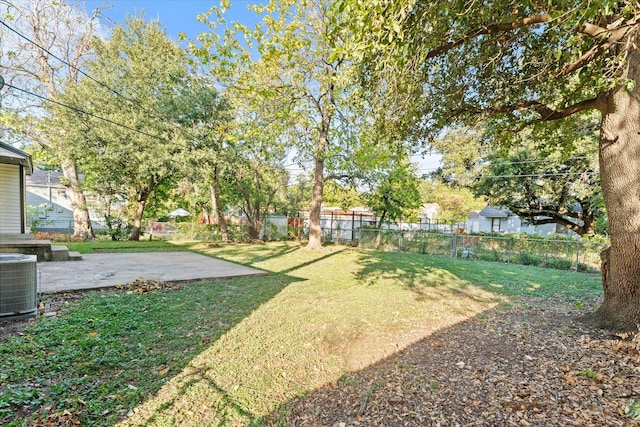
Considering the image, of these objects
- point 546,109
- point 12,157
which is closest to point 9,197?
point 12,157

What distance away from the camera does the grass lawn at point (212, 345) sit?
91.7 inches

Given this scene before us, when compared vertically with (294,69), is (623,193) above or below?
below

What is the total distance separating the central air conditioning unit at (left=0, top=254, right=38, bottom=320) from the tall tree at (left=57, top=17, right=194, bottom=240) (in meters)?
9.83

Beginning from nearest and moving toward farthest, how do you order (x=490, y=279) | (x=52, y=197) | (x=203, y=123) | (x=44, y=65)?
(x=490, y=279) → (x=203, y=123) → (x=44, y=65) → (x=52, y=197)

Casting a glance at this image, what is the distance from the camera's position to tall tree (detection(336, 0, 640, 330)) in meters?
3.16

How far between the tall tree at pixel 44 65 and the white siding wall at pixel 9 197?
5.03 metres

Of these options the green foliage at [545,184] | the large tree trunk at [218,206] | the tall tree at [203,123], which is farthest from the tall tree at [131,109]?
the green foliage at [545,184]

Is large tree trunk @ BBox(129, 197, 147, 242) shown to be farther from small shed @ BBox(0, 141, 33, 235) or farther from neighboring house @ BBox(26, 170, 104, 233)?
neighboring house @ BBox(26, 170, 104, 233)

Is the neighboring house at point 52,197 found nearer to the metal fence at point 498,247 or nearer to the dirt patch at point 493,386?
the metal fence at point 498,247

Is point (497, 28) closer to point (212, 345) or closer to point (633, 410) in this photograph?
point (633, 410)

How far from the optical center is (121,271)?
736cm

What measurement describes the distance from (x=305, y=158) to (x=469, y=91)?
10438 mm

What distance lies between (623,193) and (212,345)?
507 centimetres

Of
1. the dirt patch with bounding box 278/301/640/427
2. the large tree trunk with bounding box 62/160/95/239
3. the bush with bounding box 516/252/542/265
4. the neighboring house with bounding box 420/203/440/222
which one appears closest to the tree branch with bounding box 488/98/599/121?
the dirt patch with bounding box 278/301/640/427
